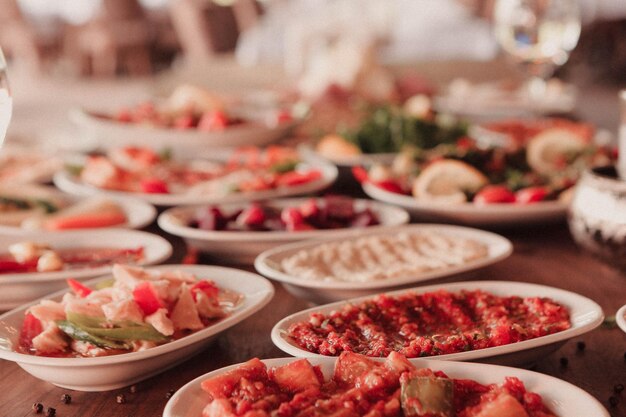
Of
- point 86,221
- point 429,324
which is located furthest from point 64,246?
point 429,324

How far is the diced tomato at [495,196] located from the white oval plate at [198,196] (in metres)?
0.57

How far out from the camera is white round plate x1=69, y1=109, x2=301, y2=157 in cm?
344

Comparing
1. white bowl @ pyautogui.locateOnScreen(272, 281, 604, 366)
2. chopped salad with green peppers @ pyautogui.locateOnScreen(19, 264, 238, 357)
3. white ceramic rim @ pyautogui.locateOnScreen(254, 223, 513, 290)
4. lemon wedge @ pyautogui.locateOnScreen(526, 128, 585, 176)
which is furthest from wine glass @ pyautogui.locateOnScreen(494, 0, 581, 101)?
chopped salad with green peppers @ pyautogui.locateOnScreen(19, 264, 238, 357)

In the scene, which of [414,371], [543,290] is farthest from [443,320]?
[414,371]

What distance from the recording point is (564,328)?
1.39 meters

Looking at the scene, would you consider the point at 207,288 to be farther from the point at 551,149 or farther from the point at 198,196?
the point at 551,149

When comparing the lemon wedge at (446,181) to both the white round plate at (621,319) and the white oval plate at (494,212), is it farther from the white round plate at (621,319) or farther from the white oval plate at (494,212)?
the white round plate at (621,319)

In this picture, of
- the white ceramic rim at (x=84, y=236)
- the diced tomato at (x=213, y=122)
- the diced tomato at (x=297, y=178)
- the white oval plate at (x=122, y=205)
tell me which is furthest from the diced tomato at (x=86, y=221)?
the diced tomato at (x=213, y=122)

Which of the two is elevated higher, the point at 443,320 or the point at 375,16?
the point at 375,16

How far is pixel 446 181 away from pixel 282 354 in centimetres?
115

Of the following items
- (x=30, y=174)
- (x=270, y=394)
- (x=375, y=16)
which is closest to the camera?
(x=270, y=394)

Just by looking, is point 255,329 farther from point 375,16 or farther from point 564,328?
point 375,16

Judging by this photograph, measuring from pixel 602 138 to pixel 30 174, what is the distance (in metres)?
2.38

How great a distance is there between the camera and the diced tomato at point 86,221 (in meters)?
2.30
